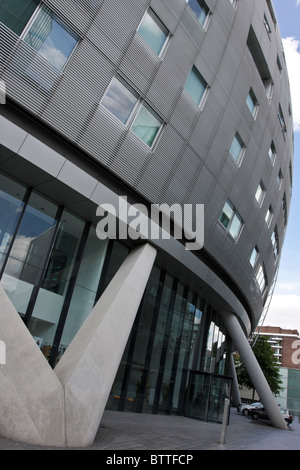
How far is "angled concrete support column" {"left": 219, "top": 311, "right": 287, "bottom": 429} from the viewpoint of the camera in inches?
773

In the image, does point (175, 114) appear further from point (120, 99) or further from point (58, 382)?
point (58, 382)

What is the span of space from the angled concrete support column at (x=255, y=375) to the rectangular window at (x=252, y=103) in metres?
11.6

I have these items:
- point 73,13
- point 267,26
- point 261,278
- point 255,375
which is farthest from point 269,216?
point 73,13

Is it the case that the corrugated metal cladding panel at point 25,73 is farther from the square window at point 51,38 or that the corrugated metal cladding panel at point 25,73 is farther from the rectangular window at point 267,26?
the rectangular window at point 267,26

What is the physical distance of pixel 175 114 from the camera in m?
12.9

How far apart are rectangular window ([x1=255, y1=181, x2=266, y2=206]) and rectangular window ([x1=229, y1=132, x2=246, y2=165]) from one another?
2.89 meters

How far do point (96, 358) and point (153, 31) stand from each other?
11092 mm

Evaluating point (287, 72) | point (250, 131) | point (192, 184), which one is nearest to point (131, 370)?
point (192, 184)

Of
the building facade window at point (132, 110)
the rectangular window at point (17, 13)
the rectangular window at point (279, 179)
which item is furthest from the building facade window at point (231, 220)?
the rectangular window at point (17, 13)

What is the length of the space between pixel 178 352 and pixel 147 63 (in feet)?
41.6

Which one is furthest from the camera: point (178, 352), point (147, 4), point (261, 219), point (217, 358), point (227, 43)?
point (217, 358)

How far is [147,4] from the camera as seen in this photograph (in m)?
11.8

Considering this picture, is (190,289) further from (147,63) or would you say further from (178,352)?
(147,63)

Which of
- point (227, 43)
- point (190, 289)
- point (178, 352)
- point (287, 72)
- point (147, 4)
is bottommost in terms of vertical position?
point (178, 352)
